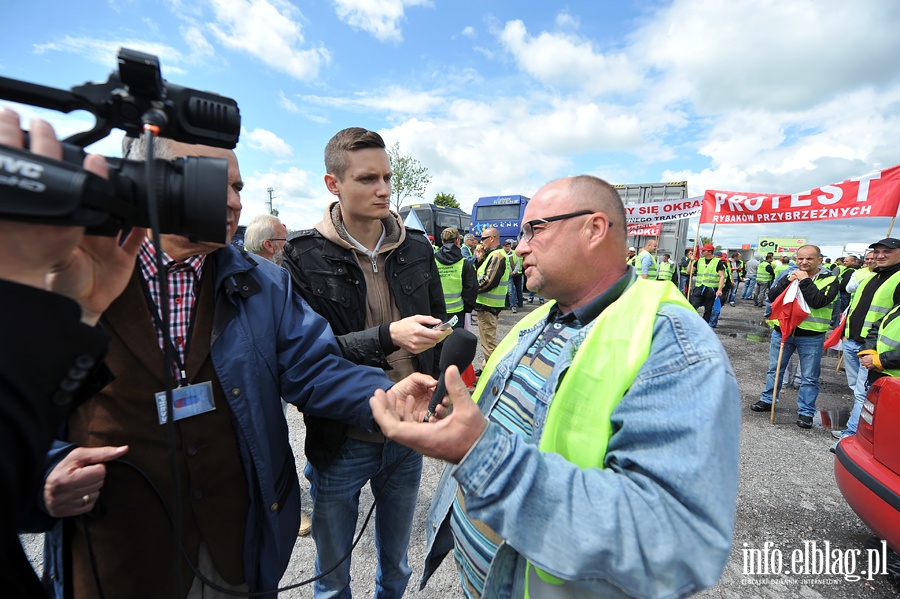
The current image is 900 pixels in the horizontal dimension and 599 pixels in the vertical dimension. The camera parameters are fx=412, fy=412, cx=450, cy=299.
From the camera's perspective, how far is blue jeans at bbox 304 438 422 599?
2.01 m

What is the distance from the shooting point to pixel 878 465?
262 centimetres

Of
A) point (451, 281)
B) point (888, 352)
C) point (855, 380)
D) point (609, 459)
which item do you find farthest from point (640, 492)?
point (855, 380)

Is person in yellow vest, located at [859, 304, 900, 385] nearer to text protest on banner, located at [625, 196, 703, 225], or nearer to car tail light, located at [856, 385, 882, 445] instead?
car tail light, located at [856, 385, 882, 445]

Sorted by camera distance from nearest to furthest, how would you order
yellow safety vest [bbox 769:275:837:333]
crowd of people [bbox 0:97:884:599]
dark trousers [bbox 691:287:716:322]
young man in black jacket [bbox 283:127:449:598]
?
crowd of people [bbox 0:97:884:599], young man in black jacket [bbox 283:127:449:598], yellow safety vest [bbox 769:275:837:333], dark trousers [bbox 691:287:716:322]

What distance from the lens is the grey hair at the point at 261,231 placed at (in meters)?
4.08

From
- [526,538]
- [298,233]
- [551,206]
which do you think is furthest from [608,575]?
[298,233]

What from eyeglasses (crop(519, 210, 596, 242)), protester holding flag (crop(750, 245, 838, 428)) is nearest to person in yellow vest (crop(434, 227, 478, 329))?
eyeglasses (crop(519, 210, 596, 242))

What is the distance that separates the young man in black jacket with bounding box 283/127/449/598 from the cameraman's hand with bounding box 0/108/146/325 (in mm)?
1108

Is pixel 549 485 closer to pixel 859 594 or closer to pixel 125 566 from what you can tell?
pixel 125 566

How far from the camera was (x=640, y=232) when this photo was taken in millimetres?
13062

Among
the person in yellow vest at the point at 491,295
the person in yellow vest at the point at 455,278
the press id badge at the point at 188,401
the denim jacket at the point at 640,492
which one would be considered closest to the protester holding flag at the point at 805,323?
the person in yellow vest at the point at 491,295

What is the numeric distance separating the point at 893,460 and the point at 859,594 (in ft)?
2.84

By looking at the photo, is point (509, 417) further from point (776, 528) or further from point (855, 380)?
point (855, 380)

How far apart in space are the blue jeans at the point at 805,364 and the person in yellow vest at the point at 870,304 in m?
0.35
